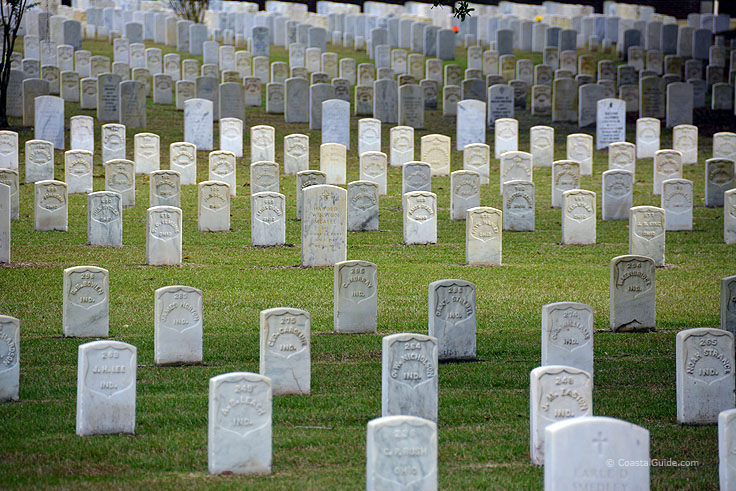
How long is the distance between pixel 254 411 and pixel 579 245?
11306mm

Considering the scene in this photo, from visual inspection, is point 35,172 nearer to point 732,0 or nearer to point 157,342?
point 157,342

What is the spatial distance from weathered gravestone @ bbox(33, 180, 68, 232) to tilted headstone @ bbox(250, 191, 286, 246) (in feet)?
9.90

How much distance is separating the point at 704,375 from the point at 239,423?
3907mm

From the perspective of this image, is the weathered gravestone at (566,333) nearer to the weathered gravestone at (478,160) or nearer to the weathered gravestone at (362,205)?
the weathered gravestone at (362,205)

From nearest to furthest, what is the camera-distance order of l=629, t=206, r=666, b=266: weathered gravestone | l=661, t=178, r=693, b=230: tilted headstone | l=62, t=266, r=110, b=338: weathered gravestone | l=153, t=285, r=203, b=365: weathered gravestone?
1. l=153, t=285, r=203, b=365: weathered gravestone
2. l=62, t=266, r=110, b=338: weathered gravestone
3. l=629, t=206, r=666, b=266: weathered gravestone
4. l=661, t=178, r=693, b=230: tilted headstone

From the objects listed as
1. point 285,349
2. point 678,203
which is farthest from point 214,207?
point 285,349

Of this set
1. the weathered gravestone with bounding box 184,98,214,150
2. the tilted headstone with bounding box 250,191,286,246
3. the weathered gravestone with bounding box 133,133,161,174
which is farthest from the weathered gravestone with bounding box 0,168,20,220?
the weathered gravestone with bounding box 184,98,214,150

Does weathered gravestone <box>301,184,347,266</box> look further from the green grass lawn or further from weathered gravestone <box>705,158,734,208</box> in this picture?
weathered gravestone <box>705,158,734,208</box>

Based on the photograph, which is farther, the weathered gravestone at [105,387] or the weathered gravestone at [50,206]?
the weathered gravestone at [50,206]

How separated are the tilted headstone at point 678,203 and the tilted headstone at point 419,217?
402cm

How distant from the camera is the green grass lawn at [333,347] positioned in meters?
8.64

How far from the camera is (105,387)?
927cm

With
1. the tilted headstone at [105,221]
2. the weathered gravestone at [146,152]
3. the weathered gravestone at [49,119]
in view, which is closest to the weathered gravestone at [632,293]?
the tilted headstone at [105,221]

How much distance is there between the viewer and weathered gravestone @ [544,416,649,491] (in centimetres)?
696
